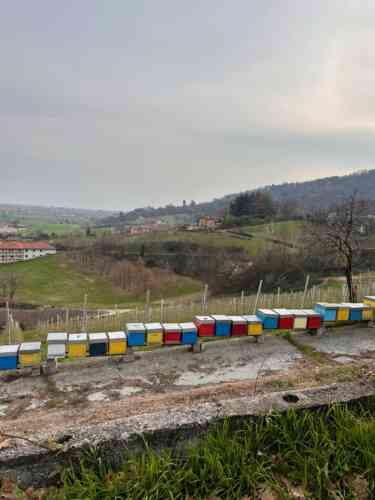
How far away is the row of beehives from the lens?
9.03 meters

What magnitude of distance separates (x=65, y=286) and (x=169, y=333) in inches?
2028

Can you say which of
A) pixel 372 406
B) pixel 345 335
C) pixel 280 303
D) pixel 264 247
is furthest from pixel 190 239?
pixel 372 406

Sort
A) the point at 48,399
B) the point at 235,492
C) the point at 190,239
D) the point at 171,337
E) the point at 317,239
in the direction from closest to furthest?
the point at 235,492 → the point at 48,399 → the point at 171,337 → the point at 317,239 → the point at 190,239

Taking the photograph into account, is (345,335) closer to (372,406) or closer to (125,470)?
(372,406)

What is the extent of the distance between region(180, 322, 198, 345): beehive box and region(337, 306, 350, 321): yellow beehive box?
214 inches

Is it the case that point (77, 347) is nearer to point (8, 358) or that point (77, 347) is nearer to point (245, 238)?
point (8, 358)

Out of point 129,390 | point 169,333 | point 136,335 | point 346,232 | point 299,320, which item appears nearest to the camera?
point 129,390

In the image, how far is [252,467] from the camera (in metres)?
3.30

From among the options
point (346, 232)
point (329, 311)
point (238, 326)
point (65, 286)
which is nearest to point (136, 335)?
point (238, 326)

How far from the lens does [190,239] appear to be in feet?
255

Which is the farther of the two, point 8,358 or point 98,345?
point 98,345

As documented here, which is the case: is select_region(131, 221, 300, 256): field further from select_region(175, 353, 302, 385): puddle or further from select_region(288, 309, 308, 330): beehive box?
select_region(175, 353, 302, 385): puddle

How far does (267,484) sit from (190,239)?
2938 inches

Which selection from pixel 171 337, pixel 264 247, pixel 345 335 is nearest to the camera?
pixel 171 337
